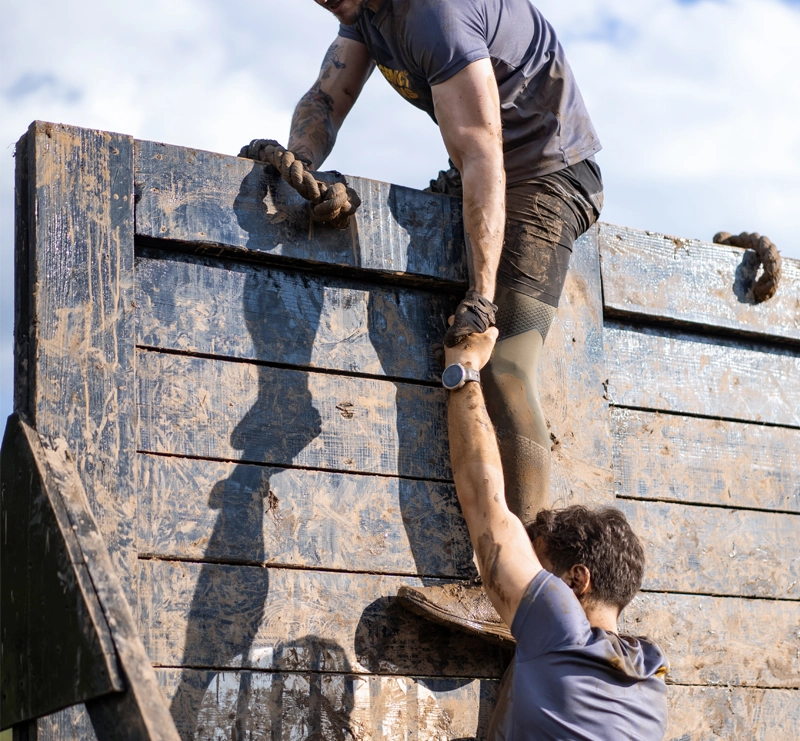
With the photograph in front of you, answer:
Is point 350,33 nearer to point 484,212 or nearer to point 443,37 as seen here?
point 443,37

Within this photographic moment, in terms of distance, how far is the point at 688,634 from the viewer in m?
3.64

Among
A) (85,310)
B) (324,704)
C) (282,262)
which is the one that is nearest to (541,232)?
(282,262)

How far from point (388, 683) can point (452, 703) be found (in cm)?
21

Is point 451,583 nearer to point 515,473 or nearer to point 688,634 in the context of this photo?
point 515,473

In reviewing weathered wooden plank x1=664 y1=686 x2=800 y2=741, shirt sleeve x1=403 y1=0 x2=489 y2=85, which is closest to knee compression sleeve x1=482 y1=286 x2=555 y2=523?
shirt sleeve x1=403 y1=0 x2=489 y2=85

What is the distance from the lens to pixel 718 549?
380 cm

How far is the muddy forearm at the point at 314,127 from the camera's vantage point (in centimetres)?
369

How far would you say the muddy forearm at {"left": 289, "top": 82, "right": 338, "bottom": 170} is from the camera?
369 cm

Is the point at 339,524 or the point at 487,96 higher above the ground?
the point at 487,96

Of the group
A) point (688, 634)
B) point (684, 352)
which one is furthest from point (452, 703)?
point (684, 352)

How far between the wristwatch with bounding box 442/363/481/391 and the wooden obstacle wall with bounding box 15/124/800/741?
1.02 feet

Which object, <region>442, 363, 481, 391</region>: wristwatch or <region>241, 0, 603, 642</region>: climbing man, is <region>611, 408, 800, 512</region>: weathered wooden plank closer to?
<region>241, 0, 603, 642</region>: climbing man

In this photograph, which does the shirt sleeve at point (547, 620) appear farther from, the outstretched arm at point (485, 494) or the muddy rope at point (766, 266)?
the muddy rope at point (766, 266)

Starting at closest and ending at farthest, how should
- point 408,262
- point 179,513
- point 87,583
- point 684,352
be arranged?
point 87,583, point 179,513, point 408,262, point 684,352
